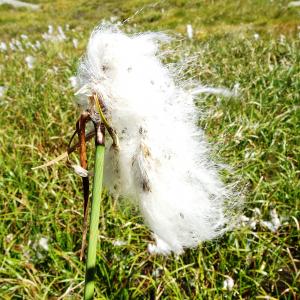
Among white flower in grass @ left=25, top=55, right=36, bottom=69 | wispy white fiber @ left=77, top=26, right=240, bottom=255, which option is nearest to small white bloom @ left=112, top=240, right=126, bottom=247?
wispy white fiber @ left=77, top=26, right=240, bottom=255

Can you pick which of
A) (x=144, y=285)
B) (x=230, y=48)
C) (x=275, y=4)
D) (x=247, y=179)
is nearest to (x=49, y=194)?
(x=144, y=285)

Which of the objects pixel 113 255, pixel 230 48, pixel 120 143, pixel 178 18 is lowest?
pixel 178 18

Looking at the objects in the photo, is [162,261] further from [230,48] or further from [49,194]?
[230,48]

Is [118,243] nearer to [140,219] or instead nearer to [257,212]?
[140,219]

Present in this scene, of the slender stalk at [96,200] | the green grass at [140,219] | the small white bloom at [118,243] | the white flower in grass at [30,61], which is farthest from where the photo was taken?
the white flower in grass at [30,61]

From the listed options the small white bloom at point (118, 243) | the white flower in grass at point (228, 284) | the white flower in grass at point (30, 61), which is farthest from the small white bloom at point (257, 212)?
the white flower in grass at point (30, 61)

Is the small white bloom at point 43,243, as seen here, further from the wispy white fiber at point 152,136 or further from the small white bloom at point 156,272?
the wispy white fiber at point 152,136

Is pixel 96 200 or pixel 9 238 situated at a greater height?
pixel 96 200

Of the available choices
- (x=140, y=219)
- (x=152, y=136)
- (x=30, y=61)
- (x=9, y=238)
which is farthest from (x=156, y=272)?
(x=30, y=61)
